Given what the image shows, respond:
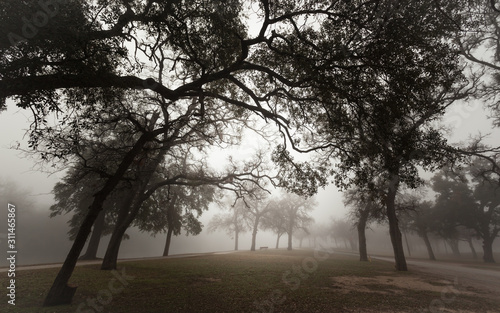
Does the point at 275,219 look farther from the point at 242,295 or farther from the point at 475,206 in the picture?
the point at 242,295

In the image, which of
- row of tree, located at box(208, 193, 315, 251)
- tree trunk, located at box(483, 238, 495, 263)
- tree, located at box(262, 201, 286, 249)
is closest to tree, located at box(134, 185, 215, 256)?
row of tree, located at box(208, 193, 315, 251)

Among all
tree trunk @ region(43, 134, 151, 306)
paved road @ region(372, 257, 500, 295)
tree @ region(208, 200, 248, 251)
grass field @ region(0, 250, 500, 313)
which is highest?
tree @ region(208, 200, 248, 251)

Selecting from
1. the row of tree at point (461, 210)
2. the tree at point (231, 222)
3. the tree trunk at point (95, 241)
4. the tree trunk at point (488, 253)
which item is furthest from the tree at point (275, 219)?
the tree trunk at point (488, 253)

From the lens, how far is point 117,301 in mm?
8344

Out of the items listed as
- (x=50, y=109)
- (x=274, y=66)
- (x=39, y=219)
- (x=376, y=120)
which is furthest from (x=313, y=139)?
(x=39, y=219)

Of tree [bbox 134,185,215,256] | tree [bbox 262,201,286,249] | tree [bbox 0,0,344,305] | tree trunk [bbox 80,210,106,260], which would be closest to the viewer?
tree [bbox 0,0,344,305]

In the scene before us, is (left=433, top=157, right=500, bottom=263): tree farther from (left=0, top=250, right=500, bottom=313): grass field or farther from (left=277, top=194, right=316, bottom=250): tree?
(left=0, top=250, right=500, bottom=313): grass field

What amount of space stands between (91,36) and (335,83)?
8.54m

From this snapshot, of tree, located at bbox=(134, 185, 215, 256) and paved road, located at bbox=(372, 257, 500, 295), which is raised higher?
tree, located at bbox=(134, 185, 215, 256)

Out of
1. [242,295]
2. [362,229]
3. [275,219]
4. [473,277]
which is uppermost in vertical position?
[275,219]

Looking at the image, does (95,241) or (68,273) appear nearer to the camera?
(68,273)

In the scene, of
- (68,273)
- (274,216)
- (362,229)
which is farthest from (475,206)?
(68,273)

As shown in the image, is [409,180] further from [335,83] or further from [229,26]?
[229,26]

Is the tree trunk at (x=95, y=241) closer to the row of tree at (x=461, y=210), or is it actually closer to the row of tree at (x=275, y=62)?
the row of tree at (x=275, y=62)
